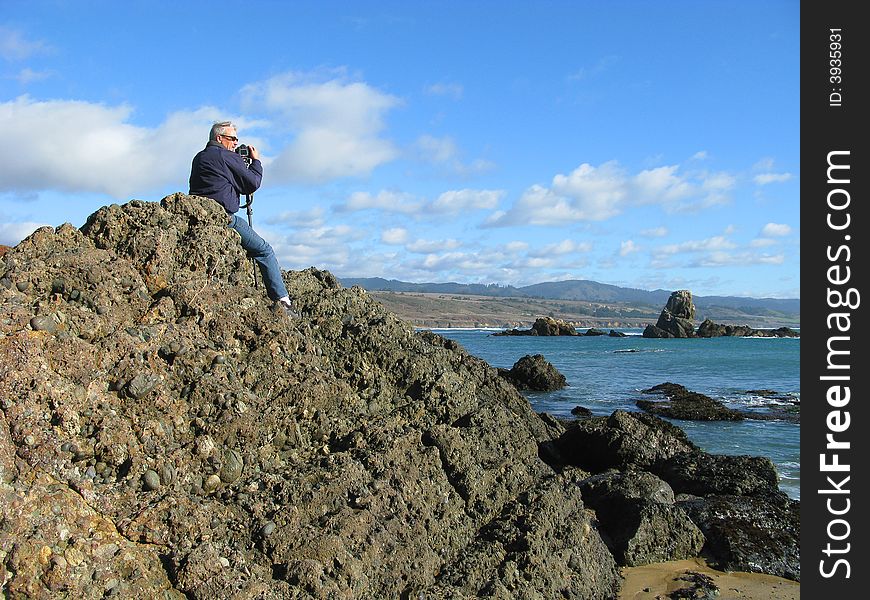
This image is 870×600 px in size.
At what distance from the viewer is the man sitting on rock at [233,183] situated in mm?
6375

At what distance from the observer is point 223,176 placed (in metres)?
6.50

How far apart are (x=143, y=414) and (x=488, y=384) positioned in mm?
7873

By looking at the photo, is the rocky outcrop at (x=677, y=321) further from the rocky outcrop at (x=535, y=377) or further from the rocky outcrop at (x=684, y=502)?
the rocky outcrop at (x=684, y=502)

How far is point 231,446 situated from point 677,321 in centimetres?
12241

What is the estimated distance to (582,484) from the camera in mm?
8859

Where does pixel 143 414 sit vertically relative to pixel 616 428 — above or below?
above

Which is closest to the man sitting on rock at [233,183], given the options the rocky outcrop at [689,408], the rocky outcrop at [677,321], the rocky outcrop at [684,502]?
the rocky outcrop at [684,502]

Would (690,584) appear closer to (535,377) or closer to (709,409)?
(709,409)

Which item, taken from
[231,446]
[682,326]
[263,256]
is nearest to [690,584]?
[231,446]

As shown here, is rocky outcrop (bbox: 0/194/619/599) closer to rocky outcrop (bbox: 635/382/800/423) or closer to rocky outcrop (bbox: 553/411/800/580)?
rocky outcrop (bbox: 553/411/800/580)

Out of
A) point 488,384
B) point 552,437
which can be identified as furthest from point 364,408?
point 552,437
